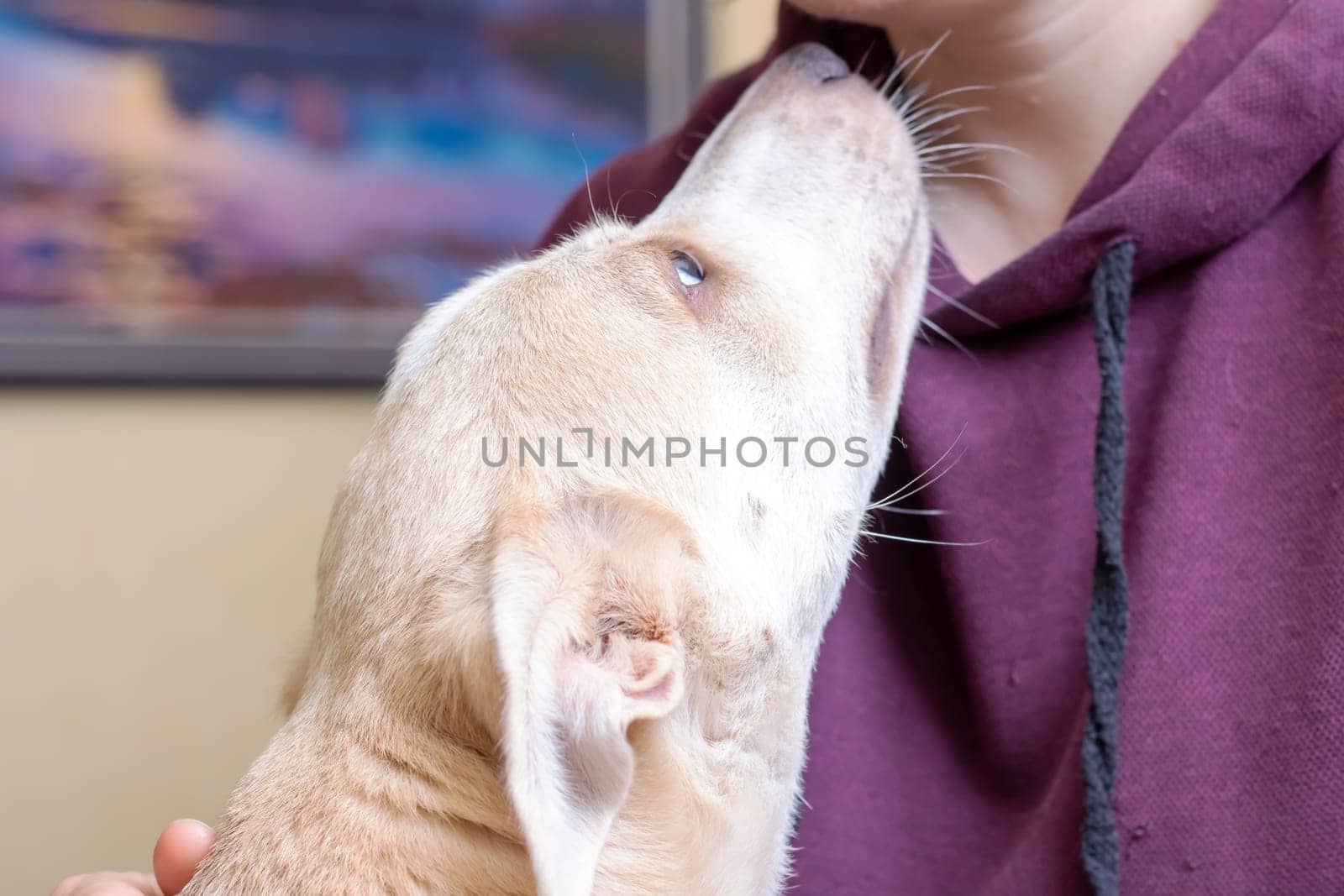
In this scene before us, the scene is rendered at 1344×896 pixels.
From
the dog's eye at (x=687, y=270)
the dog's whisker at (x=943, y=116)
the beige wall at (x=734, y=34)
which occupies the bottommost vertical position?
the dog's eye at (x=687, y=270)

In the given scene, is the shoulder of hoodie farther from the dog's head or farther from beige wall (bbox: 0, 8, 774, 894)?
beige wall (bbox: 0, 8, 774, 894)

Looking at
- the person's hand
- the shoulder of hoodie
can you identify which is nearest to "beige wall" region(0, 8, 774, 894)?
the shoulder of hoodie

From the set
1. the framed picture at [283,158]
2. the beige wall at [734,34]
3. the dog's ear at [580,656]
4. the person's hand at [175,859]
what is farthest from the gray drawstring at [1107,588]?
the beige wall at [734,34]

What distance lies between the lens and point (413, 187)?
7.84ft

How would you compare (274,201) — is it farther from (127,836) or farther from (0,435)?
(127,836)

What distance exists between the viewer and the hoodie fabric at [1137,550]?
0.89 meters

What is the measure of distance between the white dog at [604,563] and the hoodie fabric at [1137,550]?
0.14 meters

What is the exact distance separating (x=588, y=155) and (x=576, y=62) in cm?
21

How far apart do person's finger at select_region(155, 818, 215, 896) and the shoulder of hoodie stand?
0.78 metres

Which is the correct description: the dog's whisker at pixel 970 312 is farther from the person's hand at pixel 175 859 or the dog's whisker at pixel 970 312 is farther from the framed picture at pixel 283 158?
the framed picture at pixel 283 158

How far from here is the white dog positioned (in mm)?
830

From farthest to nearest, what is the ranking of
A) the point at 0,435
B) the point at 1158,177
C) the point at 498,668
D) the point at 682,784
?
the point at 0,435 → the point at 1158,177 → the point at 682,784 → the point at 498,668

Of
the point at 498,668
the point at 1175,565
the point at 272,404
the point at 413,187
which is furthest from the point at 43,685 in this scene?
the point at 1175,565

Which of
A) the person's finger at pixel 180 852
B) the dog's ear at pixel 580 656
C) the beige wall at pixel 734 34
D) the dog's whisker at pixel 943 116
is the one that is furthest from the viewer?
the beige wall at pixel 734 34
